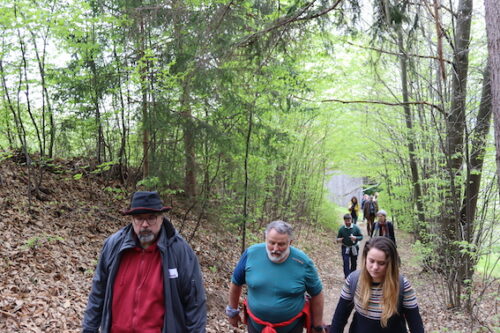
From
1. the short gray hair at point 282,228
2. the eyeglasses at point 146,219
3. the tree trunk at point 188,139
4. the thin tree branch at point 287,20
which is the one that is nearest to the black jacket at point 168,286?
the eyeglasses at point 146,219

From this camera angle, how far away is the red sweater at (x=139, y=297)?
277cm

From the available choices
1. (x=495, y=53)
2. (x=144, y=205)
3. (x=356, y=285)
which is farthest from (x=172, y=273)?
(x=495, y=53)

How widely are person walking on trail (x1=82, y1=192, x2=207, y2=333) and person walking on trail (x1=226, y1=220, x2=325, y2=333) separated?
738 mm

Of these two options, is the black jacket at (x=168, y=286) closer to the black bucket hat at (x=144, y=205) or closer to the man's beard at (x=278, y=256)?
the black bucket hat at (x=144, y=205)

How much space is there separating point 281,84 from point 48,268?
6141mm

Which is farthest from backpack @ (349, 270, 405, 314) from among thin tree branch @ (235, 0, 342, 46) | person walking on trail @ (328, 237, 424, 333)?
thin tree branch @ (235, 0, 342, 46)

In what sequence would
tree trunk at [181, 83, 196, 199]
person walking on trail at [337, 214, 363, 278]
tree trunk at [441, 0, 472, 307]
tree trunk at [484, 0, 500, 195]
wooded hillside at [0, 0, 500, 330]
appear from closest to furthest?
tree trunk at [484, 0, 500, 195], wooded hillside at [0, 0, 500, 330], tree trunk at [441, 0, 472, 307], tree trunk at [181, 83, 196, 199], person walking on trail at [337, 214, 363, 278]

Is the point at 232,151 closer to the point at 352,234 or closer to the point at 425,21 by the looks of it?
the point at 352,234

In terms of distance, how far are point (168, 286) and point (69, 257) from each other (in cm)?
531

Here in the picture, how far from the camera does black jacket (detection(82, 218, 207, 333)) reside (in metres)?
2.82

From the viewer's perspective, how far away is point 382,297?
121 inches

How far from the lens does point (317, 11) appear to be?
608cm

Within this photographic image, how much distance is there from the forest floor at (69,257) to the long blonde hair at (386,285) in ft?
11.1

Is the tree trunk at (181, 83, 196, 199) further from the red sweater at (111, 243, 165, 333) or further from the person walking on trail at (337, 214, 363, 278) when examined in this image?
the red sweater at (111, 243, 165, 333)
